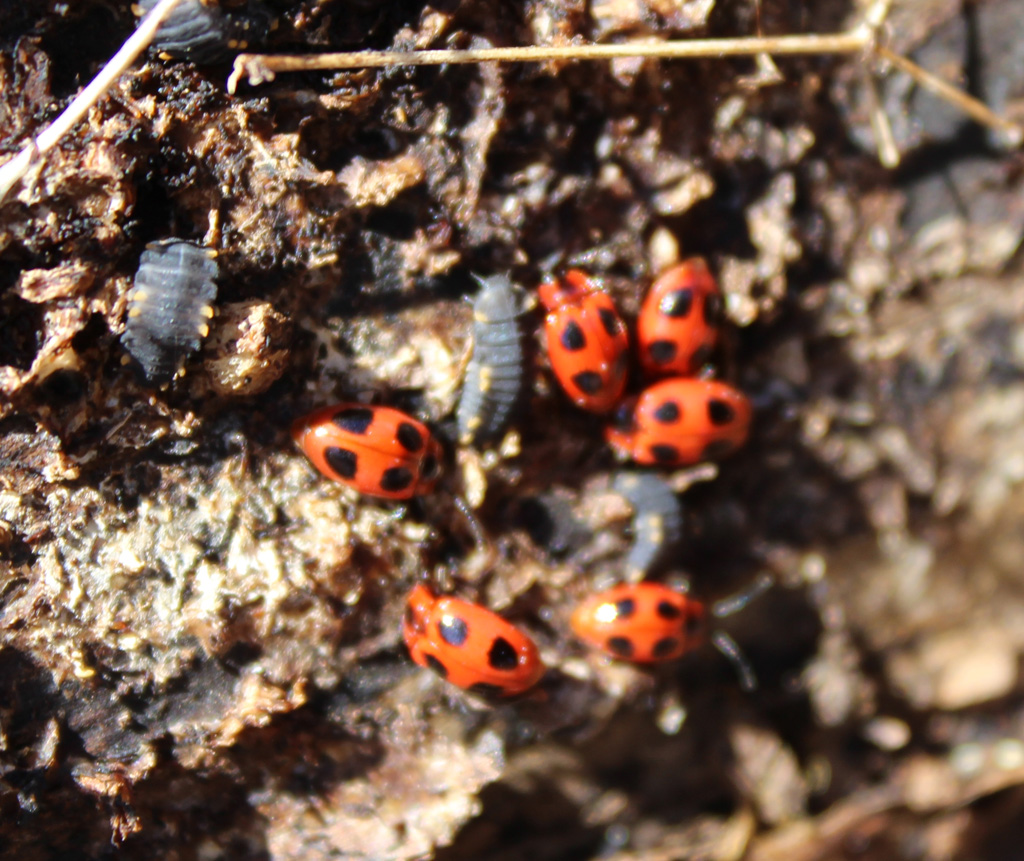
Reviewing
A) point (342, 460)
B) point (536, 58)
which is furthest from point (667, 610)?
point (536, 58)

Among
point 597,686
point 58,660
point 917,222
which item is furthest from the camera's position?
point 917,222

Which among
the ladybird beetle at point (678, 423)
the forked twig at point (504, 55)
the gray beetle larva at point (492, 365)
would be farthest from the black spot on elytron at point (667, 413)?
the forked twig at point (504, 55)

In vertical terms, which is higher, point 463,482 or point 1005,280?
point 463,482

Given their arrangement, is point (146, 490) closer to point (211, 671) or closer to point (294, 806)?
point (211, 671)

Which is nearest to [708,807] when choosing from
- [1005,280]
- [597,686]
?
[597,686]

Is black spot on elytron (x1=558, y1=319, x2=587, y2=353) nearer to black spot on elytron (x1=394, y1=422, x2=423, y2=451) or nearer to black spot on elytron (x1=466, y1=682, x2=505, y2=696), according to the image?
black spot on elytron (x1=394, y1=422, x2=423, y2=451)

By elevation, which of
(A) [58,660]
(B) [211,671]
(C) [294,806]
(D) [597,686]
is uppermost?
(A) [58,660]

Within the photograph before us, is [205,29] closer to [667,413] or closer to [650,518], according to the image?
[667,413]
